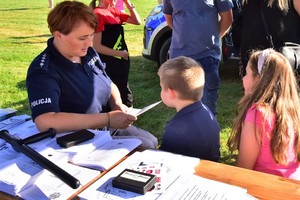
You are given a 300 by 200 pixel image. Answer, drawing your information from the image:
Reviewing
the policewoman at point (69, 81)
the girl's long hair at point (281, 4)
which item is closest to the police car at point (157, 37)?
the girl's long hair at point (281, 4)

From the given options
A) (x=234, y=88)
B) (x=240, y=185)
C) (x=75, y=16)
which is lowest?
(x=234, y=88)

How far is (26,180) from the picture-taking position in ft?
4.71

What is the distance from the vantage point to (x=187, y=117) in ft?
6.40

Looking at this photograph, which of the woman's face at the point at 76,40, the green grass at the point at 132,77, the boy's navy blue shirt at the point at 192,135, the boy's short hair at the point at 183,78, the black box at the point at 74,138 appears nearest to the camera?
the black box at the point at 74,138

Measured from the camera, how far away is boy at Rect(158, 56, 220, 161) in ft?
6.27

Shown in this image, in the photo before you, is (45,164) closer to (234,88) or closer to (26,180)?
(26,180)

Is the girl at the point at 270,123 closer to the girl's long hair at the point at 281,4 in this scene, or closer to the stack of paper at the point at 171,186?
the stack of paper at the point at 171,186

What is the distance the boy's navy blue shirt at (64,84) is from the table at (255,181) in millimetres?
868

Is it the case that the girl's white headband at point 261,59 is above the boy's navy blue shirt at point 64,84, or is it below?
above

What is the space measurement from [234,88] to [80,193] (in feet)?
13.4

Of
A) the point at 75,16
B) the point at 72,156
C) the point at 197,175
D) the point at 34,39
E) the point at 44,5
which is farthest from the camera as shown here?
the point at 44,5

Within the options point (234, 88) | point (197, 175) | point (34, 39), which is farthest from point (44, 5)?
point (197, 175)

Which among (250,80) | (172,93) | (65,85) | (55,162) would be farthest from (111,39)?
(55,162)

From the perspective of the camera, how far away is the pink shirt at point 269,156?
5.95 ft
